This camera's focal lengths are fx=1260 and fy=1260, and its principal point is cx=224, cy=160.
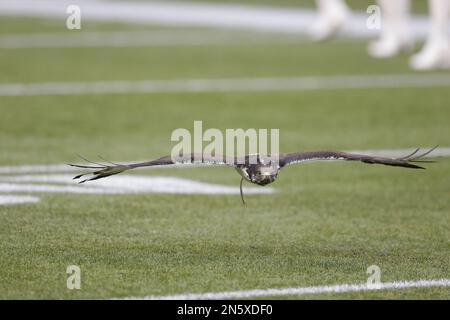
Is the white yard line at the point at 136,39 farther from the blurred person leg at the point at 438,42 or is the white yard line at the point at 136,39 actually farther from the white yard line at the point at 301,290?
the white yard line at the point at 301,290

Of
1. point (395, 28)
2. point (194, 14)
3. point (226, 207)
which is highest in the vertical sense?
point (194, 14)

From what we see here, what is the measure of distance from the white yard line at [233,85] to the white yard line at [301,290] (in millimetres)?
7398

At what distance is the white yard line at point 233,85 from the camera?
12.8m

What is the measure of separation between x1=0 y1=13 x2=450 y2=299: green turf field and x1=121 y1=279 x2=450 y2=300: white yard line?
74mm

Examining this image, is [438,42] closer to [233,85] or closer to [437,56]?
[437,56]

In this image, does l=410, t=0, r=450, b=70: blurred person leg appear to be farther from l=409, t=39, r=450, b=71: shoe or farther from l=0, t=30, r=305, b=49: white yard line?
l=0, t=30, r=305, b=49: white yard line

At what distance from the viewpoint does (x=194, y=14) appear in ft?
68.1

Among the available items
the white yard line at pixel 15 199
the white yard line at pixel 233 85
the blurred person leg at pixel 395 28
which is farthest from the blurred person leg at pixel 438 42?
the white yard line at pixel 15 199

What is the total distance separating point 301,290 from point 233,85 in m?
8.20

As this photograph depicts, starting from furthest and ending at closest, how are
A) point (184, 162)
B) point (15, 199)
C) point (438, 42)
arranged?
point (438, 42)
point (15, 199)
point (184, 162)

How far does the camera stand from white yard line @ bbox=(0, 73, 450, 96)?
1277cm

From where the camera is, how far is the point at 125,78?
45.4 ft

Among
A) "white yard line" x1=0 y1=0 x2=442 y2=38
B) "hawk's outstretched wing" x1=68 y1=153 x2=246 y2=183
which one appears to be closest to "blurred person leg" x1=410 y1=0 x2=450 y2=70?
"white yard line" x1=0 y1=0 x2=442 y2=38

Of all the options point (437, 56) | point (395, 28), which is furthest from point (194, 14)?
point (437, 56)
